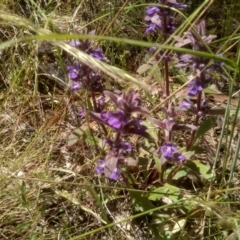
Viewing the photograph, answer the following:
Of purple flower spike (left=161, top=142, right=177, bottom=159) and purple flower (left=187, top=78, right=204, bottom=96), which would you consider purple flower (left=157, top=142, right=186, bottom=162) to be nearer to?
purple flower spike (left=161, top=142, right=177, bottom=159)

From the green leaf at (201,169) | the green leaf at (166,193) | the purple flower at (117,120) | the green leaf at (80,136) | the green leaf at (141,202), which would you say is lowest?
the green leaf at (141,202)

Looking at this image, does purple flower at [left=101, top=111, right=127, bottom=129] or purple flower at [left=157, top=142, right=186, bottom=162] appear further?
purple flower at [left=157, top=142, right=186, bottom=162]

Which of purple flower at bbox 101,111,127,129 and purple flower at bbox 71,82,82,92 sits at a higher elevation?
purple flower at bbox 101,111,127,129

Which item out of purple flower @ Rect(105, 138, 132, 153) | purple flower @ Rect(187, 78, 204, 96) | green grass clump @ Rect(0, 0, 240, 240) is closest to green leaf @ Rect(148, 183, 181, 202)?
green grass clump @ Rect(0, 0, 240, 240)

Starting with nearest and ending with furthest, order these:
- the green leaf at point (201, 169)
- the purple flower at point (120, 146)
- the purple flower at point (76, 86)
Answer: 1. the purple flower at point (120, 146)
2. the purple flower at point (76, 86)
3. the green leaf at point (201, 169)

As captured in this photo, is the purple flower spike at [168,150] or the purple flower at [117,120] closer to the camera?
the purple flower at [117,120]

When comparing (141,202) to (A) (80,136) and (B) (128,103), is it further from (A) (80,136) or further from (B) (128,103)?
(B) (128,103)

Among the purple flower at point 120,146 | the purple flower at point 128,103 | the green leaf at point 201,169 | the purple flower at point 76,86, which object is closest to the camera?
the purple flower at point 128,103

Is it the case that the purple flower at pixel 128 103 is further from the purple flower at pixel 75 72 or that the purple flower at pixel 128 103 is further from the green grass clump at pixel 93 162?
the purple flower at pixel 75 72

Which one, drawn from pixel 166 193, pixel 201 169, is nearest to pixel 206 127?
pixel 201 169

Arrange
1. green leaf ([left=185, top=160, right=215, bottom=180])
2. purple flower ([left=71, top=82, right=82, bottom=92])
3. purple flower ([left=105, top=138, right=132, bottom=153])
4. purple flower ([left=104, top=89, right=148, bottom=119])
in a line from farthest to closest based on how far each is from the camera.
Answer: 1. green leaf ([left=185, top=160, right=215, bottom=180])
2. purple flower ([left=71, top=82, right=82, bottom=92])
3. purple flower ([left=105, top=138, right=132, bottom=153])
4. purple flower ([left=104, top=89, right=148, bottom=119])

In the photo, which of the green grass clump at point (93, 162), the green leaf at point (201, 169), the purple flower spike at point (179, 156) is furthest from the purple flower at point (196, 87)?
the green leaf at point (201, 169)
